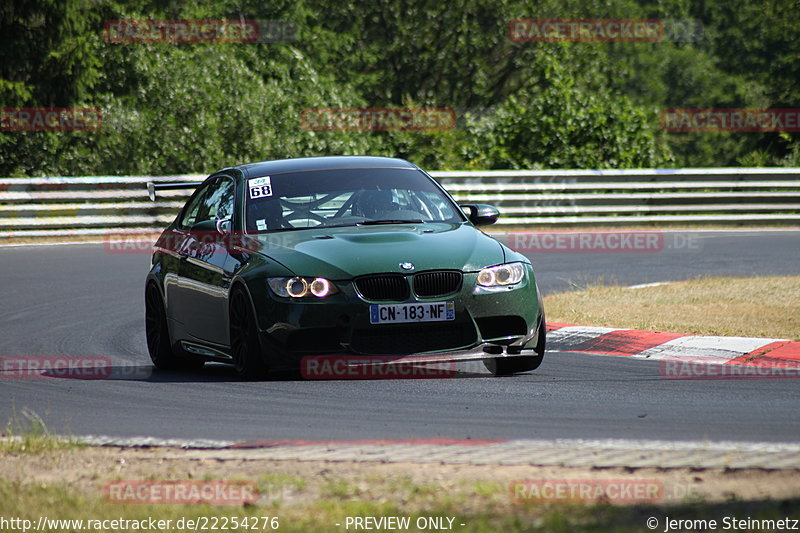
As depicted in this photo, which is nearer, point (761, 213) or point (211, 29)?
point (761, 213)

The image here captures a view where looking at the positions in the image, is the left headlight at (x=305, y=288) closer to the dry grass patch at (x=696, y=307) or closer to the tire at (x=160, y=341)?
the tire at (x=160, y=341)

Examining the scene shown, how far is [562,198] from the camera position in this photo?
2567 centimetres

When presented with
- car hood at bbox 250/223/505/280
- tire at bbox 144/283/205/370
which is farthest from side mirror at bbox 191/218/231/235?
A: tire at bbox 144/283/205/370

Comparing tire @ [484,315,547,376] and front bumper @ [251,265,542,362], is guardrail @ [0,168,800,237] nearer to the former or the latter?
tire @ [484,315,547,376]

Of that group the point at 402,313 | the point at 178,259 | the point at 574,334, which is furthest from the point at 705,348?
the point at 178,259

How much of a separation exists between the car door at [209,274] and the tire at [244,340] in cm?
16

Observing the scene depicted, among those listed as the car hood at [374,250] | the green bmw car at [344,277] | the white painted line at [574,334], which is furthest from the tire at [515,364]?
the white painted line at [574,334]

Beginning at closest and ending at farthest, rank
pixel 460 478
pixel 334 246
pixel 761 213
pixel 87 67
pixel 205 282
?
pixel 460 478 → pixel 334 246 → pixel 205 282 → pixel 761 213 → pixel 87 67

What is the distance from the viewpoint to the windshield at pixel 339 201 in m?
9.07

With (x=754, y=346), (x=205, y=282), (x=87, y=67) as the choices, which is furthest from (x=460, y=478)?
(x=87, y=67)

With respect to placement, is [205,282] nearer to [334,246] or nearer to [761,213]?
[334,246]

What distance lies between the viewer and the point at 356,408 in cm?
721

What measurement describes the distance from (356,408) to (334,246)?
148 cm

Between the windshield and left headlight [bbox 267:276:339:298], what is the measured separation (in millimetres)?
950
